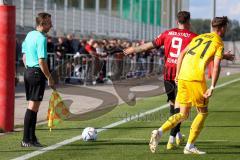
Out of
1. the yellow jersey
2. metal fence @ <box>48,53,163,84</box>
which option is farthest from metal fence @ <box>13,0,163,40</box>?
the yellow jersey

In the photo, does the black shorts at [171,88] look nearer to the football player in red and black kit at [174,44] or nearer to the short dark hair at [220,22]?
the football player in red and black kit at [174,44]

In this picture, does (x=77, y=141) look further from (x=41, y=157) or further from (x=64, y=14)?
(x=64, y=14)

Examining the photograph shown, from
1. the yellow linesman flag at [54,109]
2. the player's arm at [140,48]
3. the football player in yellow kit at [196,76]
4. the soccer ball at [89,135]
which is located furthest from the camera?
the yellow linesman flag at [54,109]

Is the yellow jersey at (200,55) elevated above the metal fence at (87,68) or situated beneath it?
elevated above

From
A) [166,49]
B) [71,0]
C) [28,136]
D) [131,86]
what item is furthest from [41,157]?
[71,0]

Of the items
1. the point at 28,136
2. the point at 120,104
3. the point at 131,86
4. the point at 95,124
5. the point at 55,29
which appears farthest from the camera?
the point at 55,29

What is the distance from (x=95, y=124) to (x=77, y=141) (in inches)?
110

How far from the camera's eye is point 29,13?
29.7m

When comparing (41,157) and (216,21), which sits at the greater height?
(216,21)

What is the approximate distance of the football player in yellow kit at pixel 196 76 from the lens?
9.71m

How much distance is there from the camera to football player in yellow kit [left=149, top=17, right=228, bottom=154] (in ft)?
31.9

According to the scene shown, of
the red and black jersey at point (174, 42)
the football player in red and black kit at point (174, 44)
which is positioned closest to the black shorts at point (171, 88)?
the football player in red and black kit at point (174, 44)

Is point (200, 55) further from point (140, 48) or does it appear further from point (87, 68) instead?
point (87, 68)

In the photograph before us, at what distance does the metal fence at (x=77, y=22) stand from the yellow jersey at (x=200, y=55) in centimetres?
1886
